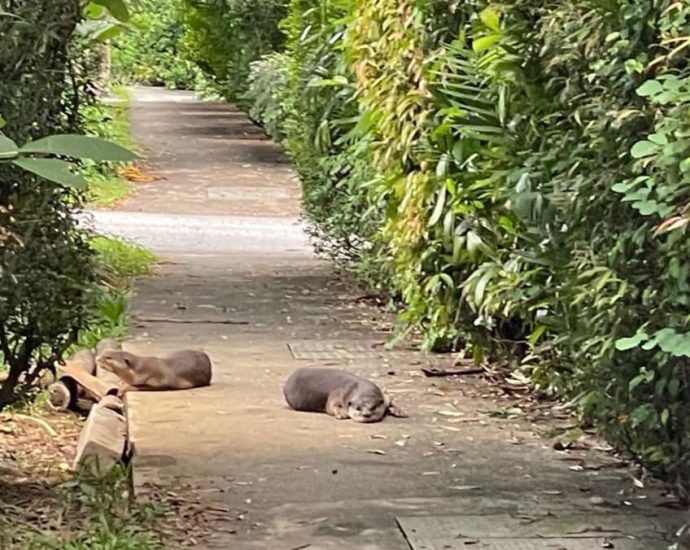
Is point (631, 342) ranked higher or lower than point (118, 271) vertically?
higher

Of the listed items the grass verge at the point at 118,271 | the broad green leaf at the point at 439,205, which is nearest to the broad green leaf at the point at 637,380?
the broad green leaf at the point at 439,205

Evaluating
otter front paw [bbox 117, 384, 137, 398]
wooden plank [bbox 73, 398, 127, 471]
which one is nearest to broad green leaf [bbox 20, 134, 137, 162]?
wooden plank [bbox 73, 398, 127, 471]

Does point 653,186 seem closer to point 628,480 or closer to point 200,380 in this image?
point 628,480

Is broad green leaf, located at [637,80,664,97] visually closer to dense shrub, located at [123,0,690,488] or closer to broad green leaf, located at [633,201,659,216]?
dense shrub, located at [123,0,690,488]

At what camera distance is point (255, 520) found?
434 cm

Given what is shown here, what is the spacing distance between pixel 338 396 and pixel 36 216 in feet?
6.30

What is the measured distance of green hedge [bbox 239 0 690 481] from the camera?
3679mm

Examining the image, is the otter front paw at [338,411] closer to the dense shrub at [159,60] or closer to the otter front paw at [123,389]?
the otter front paw at [123,389]

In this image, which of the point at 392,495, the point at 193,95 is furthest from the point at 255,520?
the point at 193,95

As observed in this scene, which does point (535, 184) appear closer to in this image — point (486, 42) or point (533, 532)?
point (486, 42)

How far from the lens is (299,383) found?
5.96m

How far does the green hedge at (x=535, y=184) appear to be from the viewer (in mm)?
3679

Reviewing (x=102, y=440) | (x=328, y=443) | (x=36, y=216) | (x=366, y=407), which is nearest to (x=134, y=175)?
(x=366, y=407)

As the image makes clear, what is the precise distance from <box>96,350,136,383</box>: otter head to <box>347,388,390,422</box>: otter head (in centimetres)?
110
